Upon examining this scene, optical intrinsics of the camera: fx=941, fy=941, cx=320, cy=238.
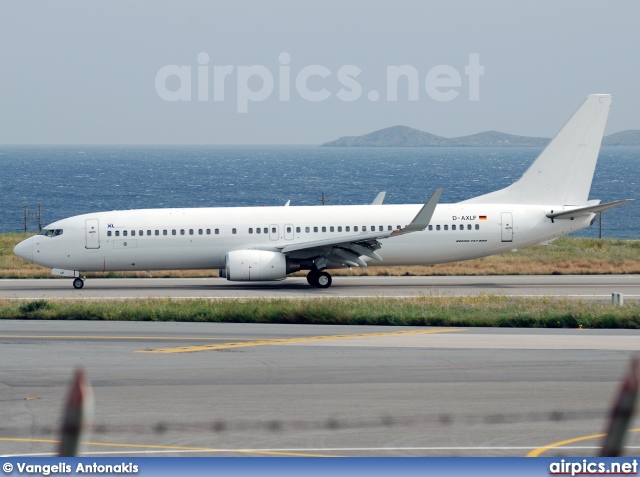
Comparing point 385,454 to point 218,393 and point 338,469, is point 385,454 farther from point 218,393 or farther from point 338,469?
point 338,469

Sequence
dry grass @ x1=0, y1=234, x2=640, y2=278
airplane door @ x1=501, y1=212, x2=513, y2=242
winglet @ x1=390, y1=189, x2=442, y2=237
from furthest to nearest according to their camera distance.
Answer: dry grass @ x1=0, y1=234, x2=640, y2=278 → airplane door @ x1=501, y1=212, x2=513, y2=242 → winglet @ x1=390, y1=189, x2=442, y2=237

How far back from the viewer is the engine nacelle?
33.2m

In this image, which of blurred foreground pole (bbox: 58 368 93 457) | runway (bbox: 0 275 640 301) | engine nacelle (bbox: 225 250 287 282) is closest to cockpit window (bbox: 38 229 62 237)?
runway (bbox: 0 275 640 301)

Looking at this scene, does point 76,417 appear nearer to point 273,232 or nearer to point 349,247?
point 349,247

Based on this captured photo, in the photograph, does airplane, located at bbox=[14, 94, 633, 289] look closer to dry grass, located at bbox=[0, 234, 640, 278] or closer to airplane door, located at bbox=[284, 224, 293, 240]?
airplane door, located at bbox=[284, 224, 293, 240]

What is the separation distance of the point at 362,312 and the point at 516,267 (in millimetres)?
18140

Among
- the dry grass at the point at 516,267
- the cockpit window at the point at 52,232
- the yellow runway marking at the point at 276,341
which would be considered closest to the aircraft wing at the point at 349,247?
the dry grass at the point at 516,267

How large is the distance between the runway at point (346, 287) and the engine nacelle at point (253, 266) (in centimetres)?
63

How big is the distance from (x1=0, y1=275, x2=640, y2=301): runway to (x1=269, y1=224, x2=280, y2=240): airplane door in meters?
1.90

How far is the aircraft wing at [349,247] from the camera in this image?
32.5 metres

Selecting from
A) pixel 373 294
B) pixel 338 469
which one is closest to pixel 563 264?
pixel 373 294

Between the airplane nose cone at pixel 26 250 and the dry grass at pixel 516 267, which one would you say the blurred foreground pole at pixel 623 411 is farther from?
the dry grass at pixel 516 267

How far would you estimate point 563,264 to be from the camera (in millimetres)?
41812

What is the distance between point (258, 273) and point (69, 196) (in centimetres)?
10290
